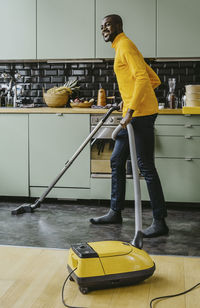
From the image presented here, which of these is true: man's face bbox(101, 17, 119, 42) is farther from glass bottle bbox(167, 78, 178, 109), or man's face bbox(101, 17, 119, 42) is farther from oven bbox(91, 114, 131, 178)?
glass bottle bbox(167, 78, 178, 109)

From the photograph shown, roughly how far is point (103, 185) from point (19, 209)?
81cm

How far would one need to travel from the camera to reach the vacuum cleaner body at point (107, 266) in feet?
5.21

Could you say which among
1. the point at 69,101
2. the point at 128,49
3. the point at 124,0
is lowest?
the point at 69,101

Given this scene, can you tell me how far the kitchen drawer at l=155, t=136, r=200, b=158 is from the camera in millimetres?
3740

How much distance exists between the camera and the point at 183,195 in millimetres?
3809

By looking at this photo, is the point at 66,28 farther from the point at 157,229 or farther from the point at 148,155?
the point at 157,229

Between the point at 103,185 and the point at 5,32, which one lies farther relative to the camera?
the point at 5,32

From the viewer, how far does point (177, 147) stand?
148 inches

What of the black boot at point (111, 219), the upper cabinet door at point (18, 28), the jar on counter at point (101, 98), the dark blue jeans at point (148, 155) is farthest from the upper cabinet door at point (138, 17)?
the black boot at point (111, 219)

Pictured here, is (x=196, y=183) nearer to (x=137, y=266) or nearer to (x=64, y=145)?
(x=64, y=145)

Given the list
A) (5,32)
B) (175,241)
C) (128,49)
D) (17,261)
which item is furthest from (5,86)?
(17,261)

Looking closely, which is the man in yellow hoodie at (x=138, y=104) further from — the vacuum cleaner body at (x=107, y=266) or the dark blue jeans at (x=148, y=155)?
the vacuum cleaner body at (x=107, y=266)

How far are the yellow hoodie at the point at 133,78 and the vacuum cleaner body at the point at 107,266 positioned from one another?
4.01 feet

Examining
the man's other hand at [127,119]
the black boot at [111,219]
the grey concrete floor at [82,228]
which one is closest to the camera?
the man's other hand at [127,119]
